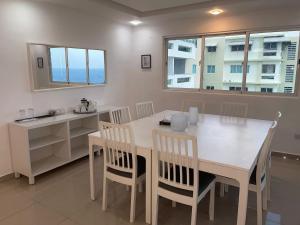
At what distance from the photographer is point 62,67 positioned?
11.5 ft

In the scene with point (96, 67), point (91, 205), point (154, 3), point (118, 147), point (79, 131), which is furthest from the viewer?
point (96, 67)

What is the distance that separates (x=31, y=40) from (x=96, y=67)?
4.11 ft

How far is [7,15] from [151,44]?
2.59m

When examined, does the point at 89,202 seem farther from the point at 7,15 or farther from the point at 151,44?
the point at 151,44

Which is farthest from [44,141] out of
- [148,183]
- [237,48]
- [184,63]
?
[237,48]

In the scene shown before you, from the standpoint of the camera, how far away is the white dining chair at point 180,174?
1.77 meters

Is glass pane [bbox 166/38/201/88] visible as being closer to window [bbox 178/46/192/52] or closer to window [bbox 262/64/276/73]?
window [bbox 178/46/192/52]

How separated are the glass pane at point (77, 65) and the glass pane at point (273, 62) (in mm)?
2798

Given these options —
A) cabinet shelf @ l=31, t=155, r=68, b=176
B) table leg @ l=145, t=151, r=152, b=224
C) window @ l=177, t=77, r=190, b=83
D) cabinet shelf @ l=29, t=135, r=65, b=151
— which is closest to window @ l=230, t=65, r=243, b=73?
window @ l=177, t=77, r=190, b=83

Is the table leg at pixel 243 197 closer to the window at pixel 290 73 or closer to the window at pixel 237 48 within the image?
the window at pixel 290 73

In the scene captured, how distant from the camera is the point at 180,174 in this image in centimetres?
183

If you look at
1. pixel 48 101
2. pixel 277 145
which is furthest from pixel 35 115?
pixel 277 145

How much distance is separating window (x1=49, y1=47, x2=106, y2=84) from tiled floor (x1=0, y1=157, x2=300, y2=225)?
1517 millimetres

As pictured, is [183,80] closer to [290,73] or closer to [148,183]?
[290,73]
